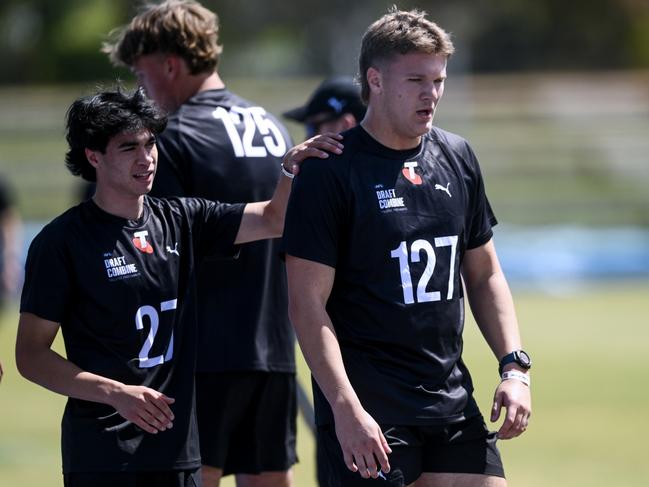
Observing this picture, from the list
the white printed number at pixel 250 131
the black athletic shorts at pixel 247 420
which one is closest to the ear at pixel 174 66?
the white printed number at pixel 250 131

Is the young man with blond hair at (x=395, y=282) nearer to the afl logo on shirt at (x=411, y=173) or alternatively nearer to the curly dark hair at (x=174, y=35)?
the afl logo on shirt at (x=411, y=173)

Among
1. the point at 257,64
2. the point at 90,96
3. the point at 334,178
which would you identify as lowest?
the point at 334,178

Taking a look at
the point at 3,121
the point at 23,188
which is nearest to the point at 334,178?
the point at 23,188

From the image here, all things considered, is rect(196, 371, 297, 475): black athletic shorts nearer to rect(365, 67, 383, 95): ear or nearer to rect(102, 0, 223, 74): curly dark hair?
rect(102, 0, 223, 74): curly dark hair

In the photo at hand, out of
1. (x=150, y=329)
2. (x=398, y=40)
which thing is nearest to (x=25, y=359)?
(x=150, y=329)

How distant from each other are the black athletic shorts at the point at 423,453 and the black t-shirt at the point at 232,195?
1010mm

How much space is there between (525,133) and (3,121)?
11183mm

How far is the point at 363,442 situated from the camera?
4266 millimetres

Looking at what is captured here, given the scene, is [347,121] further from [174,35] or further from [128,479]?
[128,479]

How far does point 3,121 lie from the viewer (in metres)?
28.3

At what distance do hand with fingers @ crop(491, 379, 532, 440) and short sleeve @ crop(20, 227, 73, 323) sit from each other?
1.51 meters

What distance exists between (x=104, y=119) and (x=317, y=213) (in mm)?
808

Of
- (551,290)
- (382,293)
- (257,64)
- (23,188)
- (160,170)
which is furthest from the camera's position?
(257,64)

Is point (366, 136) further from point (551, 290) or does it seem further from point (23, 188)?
point (23, 188)
